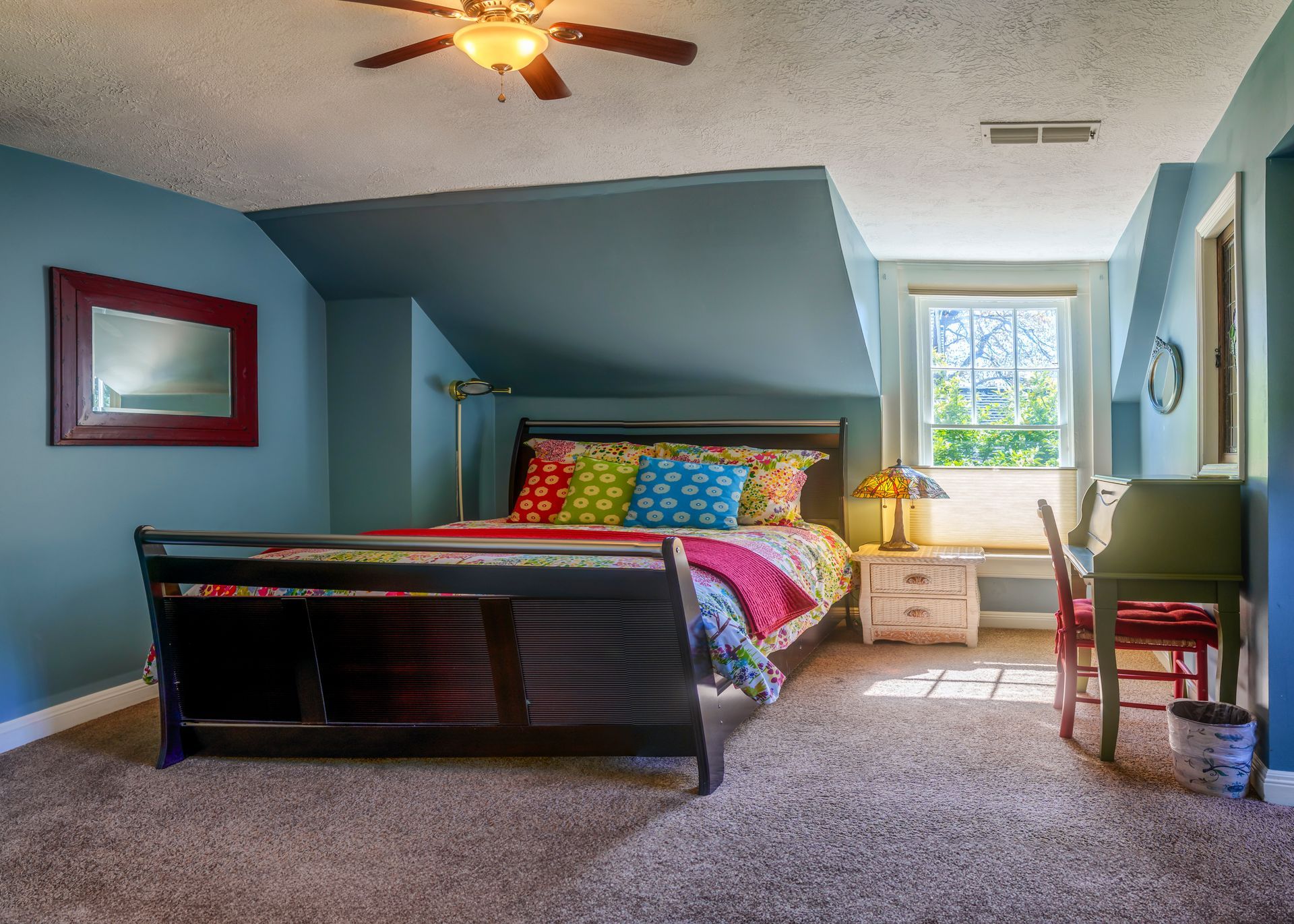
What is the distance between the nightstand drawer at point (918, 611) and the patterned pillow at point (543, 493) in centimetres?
161

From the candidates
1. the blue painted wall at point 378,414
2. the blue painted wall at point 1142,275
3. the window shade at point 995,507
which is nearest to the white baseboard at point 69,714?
the blue painted wall at point 378,414

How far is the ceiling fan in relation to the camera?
1.98m

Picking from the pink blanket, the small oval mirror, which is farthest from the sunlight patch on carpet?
the small oval mirror

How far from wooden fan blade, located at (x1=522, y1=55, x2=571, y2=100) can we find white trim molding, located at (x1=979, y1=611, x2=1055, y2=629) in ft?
11.8

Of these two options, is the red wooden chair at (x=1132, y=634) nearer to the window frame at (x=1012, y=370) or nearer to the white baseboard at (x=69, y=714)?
the window frame at (x=1012, y=370)

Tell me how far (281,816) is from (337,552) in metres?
0.98

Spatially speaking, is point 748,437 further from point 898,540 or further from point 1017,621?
point 1017,621

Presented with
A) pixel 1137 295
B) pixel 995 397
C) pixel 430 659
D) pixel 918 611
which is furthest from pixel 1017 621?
pixel 430 659

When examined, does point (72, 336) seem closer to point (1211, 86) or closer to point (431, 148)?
point (431, 148)

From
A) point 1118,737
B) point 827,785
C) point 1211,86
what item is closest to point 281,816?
point 827,785

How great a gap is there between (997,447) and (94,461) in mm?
4243

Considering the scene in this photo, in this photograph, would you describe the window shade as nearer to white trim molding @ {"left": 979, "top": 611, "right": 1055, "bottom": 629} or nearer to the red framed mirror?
white trim molding @ {"left": 979, "top": 611, "right": 1055, "bottom": 629}

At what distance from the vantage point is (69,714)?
131 inches

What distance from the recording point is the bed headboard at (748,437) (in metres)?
4.81
